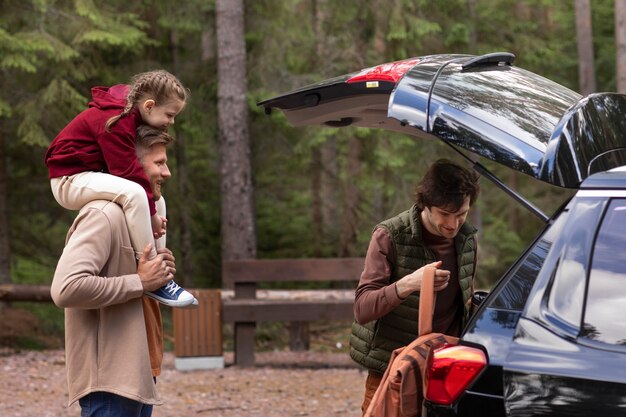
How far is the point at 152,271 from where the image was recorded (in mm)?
3664

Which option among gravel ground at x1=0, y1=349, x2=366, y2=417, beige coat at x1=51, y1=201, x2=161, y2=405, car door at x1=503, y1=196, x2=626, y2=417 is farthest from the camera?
gravel ground at x1=0, y1=349, x2=366, y2=417

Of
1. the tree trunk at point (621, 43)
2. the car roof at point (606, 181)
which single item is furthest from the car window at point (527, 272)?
the tree trunk at point (621, 43)

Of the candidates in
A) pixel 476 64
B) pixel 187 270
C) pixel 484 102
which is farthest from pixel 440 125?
pixel 187 270

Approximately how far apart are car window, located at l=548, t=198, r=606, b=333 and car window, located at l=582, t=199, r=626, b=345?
24 mm

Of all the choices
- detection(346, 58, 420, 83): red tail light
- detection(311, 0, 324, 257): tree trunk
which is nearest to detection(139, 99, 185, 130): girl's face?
detection(346, 58, 420, 83): red tail light

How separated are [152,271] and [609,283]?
167 cm

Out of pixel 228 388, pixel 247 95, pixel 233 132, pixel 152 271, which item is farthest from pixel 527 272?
pixel 247 95

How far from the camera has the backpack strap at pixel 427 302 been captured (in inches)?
141

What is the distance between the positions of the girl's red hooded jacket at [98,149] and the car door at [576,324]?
1599 millimetres

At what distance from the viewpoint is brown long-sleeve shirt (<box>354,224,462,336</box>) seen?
4.08 meters

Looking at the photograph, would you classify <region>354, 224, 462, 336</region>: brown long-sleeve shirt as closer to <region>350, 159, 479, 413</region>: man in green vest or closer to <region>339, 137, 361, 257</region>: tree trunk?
<region>350, 159, 479, 413</region>: man in green vest

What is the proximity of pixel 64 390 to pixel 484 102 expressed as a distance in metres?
7.56

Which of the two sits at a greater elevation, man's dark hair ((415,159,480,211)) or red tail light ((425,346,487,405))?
man's dark hair ((415,159,480,211))

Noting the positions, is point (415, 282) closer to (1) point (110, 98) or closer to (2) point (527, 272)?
(2) point (527, 272)
